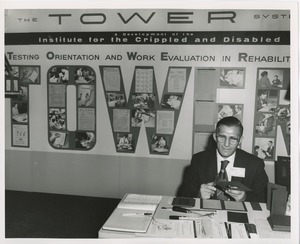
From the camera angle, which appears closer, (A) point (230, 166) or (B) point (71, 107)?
(A) point (230, 166)

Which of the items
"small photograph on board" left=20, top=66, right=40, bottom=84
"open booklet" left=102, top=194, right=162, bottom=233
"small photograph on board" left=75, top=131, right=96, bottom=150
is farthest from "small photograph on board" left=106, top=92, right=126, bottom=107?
"open booklet" left=102, top=194, right=162, bottom=233

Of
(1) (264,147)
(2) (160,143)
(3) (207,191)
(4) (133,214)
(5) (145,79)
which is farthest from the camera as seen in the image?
(2) (160,143)

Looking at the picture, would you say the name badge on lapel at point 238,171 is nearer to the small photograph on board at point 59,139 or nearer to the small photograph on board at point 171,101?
the small photograph on board at point 171,101

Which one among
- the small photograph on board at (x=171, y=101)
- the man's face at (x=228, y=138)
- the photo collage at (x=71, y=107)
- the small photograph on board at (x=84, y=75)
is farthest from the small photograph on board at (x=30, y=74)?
the man's face at (x=228, y=138)

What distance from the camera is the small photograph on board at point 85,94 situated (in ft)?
9.85

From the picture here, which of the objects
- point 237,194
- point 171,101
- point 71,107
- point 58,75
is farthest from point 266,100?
point 58,75

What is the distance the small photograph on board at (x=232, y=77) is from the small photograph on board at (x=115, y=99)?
0.89m

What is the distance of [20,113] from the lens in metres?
3.06

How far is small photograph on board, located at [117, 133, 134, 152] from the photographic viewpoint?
3016 millimetres

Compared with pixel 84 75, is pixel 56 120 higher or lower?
lower

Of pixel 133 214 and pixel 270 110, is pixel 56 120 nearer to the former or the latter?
pixel 133 214

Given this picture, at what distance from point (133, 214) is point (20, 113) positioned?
199 cm

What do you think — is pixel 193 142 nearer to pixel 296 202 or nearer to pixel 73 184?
pixel 73 184

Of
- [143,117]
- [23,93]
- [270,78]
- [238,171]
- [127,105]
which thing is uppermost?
[270,78]
